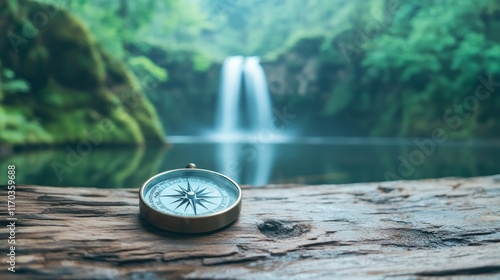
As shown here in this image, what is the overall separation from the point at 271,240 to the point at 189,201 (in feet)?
1.16

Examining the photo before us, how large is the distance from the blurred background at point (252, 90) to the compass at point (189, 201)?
44.9 inches

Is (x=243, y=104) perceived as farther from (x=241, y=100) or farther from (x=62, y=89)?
(x=62, y=89)

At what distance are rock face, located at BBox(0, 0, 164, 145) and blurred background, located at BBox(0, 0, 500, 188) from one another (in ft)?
0.06

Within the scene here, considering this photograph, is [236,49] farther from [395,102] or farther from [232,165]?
[232,165]

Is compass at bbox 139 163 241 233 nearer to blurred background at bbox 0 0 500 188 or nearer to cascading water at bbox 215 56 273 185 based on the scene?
blurred background at bbox 0 0 500 188

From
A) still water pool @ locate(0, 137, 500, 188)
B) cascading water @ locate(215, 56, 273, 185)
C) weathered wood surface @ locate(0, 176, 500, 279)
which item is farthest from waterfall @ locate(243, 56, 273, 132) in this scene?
weathered wood surface @ locate(0, 176, 500, 279)

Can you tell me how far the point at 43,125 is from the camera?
4234 mm

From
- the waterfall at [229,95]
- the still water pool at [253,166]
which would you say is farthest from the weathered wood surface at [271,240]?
the waterfall at [229,95]

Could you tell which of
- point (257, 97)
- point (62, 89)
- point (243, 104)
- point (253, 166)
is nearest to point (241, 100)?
point (243, 104)

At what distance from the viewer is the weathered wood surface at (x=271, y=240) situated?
1.11 meters

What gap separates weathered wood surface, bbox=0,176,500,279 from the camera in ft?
3.64

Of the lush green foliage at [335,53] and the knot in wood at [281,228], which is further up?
the lush green foliage at [335,53]

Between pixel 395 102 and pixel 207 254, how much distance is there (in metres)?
6.79

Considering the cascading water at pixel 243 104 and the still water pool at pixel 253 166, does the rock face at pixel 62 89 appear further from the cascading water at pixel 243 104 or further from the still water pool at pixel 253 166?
the cascading water at pixel 243 104
